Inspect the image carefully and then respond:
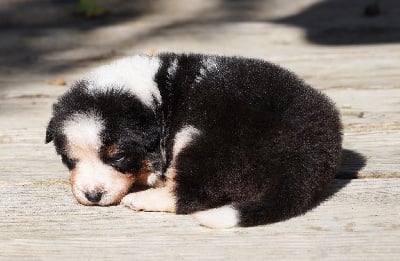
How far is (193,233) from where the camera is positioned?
296 cm

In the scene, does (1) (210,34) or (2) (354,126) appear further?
(1) (210,34)

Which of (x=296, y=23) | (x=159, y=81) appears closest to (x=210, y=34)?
(x=296, y=23)

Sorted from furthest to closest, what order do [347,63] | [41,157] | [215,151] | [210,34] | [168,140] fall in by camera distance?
[210,34], [347,63], [41,157], [168,140], [215,151]

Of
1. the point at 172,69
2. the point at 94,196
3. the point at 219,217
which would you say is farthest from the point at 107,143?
the point at 219,217

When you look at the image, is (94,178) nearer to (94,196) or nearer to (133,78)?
(94,196)

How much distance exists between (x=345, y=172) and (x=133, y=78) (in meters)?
1.13

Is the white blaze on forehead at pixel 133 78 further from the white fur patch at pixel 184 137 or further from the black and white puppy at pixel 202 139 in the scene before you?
the white fur patch at pixel 184 137

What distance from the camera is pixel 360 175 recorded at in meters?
3.54

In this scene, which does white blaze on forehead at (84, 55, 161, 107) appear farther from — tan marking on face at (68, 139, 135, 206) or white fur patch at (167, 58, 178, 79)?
tan marking on face at (68, 139, 135, 206)

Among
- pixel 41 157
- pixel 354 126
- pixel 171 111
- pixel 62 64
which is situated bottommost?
pixel 62 64

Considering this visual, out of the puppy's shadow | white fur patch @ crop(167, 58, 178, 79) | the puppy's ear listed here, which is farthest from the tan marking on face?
the puppy's shadow

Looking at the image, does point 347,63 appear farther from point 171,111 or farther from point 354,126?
point 171,111

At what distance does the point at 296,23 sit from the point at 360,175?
3.73 metres

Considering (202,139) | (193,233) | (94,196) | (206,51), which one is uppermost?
(202,139)
